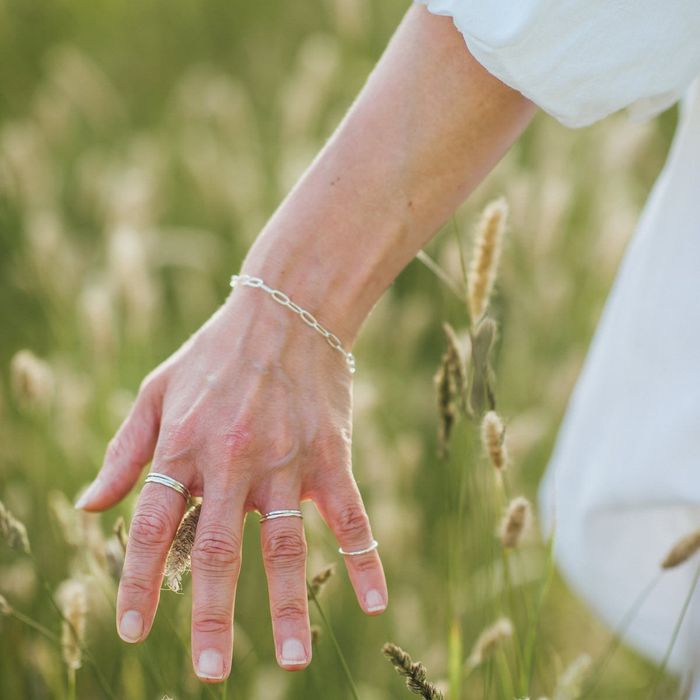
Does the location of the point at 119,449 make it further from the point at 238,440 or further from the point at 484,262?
the point at 484,262

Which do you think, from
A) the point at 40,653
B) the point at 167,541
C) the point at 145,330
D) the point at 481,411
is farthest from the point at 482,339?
the point at 145,330

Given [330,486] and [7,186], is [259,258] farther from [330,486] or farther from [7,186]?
[7,186]

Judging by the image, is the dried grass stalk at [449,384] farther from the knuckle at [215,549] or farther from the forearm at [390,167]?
the knuckle at [215,549]

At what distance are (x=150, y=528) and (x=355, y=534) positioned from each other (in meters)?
0.19

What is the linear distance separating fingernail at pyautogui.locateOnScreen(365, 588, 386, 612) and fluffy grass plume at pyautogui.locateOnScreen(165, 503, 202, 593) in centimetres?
17

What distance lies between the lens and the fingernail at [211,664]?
0.82 m

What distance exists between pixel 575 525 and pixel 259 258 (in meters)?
0.69

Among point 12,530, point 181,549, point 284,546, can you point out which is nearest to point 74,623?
point 12,530

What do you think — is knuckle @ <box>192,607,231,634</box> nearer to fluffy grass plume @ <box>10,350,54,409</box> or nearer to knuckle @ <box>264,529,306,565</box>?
knuckle @ <box>264,529,306,565</box>

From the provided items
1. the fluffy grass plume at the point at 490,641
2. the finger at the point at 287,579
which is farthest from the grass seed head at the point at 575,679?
the finger at the point at 287,579

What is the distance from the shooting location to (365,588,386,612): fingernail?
2.92 ft

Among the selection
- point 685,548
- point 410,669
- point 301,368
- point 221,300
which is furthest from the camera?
point 221,300

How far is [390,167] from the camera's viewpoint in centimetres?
94

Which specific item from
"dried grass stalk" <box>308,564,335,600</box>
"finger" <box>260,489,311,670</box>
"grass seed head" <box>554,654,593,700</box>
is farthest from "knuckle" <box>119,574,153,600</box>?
"grass seed head" <box>554,654,593,700</box>
